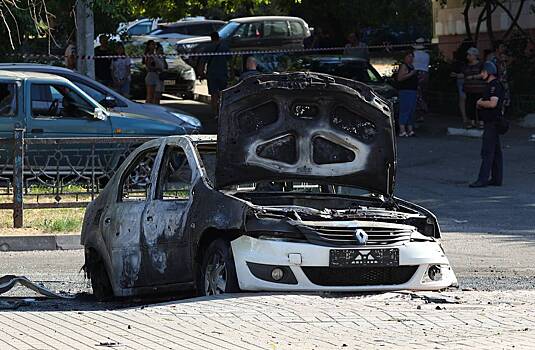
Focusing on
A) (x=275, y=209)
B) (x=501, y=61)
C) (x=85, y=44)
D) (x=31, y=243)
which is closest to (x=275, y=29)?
(x=501, y=61)

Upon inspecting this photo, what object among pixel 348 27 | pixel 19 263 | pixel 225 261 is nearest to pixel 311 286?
pixel 225 261

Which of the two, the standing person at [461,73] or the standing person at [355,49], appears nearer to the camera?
the standing person at [461,73]

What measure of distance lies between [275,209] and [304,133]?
925 millimetres

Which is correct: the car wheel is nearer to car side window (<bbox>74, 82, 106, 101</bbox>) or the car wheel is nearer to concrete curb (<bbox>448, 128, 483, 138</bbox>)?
car side window (<bbox>74, 82, 106, 101</bbox>)

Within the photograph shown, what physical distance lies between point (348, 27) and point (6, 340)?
32.9 m

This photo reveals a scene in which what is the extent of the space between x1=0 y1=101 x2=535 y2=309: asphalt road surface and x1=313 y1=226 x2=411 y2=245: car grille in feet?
6.57

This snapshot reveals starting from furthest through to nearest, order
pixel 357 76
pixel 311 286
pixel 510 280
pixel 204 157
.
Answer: pixel 357 76
pixel 510 280
pixel 204 157
pixel 311 286

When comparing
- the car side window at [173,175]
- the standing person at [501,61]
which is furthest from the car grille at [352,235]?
the standing person at [501,61]

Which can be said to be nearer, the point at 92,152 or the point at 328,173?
the point at 328,173

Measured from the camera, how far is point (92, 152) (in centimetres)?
1562

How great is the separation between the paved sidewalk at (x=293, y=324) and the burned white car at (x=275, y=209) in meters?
0.25

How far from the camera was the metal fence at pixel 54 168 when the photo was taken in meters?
15.2

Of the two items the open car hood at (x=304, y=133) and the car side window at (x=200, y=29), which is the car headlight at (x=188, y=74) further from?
the open car hood at (x=304, y=133)

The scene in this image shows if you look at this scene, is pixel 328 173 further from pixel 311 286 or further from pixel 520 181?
pixel 520 181
